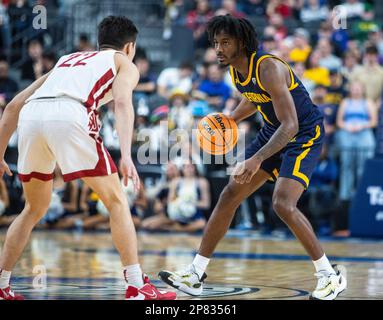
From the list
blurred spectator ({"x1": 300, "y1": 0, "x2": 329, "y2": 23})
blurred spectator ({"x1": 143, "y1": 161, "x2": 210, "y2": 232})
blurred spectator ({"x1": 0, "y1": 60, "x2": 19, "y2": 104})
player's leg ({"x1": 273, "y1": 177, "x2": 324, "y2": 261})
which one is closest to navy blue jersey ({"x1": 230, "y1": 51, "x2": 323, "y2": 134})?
player's leg ({"x1": 273, "y1": 177, "x2": 324, "y2": 261})

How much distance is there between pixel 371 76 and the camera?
582 inches

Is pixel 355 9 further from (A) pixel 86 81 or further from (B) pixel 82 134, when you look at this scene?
(B) pixel 82 134

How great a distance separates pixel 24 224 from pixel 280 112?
6.65ft

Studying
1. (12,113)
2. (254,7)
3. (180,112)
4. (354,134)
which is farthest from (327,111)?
(12,113)

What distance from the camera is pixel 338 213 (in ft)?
44.1

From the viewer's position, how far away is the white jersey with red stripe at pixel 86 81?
6.07 m

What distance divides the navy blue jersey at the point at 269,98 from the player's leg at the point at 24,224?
5.57 ft

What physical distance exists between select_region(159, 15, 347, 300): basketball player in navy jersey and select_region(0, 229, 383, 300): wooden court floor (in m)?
0.23

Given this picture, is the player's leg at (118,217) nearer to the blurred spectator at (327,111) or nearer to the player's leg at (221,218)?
the player's leg at (221,218)

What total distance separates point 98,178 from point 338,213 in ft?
26.3

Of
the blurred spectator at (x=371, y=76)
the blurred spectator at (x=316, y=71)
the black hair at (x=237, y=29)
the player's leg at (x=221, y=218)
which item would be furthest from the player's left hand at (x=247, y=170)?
the blurred spectator at (x=371, y=76)

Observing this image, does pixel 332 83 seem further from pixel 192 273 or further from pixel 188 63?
pixel 192 273

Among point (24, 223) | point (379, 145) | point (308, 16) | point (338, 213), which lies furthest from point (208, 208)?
point (24, 223)

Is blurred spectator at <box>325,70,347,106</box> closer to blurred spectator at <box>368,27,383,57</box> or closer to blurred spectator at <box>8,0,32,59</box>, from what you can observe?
blurred spectator at <box>368,27,383,57</box>
